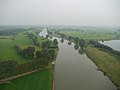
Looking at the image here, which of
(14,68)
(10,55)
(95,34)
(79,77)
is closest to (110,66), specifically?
(79,77)

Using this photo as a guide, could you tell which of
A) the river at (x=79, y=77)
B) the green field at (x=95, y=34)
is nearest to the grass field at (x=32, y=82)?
the river at (x=79, y=77)

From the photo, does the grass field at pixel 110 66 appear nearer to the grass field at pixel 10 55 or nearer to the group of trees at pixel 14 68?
the group of trees at pixel 14 68

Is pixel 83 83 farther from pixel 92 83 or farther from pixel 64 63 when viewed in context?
pixel 64 63

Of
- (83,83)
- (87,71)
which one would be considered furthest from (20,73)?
(87,71)

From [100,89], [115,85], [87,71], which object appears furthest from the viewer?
[87,71]

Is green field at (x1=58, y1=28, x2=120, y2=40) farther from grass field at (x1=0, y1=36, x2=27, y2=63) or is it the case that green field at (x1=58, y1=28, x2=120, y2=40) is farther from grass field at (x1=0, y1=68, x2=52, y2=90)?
grass field at (x1=0, y1=68, x2=52, y2=90)

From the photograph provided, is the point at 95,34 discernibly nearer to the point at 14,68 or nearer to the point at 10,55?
the point at 10,55

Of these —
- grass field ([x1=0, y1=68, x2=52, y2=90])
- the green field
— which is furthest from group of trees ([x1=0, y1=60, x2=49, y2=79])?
the green field

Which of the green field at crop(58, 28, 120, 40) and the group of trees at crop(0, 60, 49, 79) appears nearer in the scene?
the group of trees at crop(0, 60, 49, 79)
